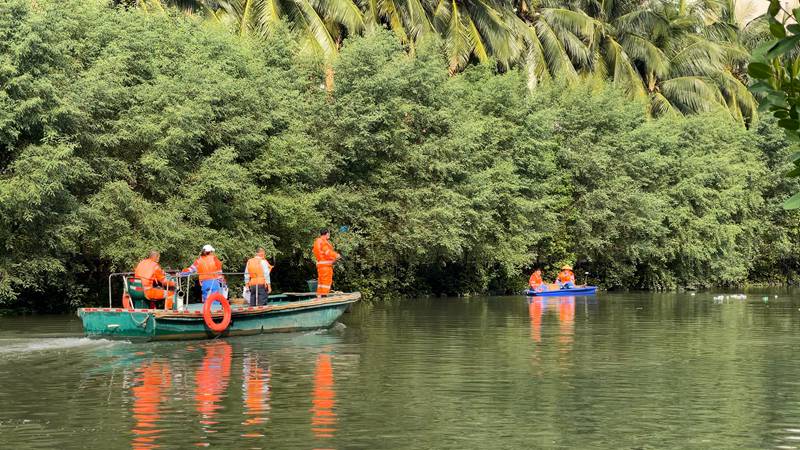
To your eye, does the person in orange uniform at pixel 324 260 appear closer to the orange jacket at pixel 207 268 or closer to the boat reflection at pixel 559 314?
the orange jacket at pixel 207 268

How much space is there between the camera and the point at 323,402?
17.4m

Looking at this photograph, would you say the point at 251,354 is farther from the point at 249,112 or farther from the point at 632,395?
the point at 249,112

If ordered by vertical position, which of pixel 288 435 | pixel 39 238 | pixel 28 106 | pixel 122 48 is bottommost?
pixel 288 435

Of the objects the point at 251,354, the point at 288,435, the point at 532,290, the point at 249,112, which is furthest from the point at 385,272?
the point at 288,435

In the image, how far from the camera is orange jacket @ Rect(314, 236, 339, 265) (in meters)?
31.0

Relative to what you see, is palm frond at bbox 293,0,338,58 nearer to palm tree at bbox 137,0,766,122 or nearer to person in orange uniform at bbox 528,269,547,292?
palm tree at bbox 137,0,766,122

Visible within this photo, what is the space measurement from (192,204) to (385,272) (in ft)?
47.5

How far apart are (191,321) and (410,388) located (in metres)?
9.24

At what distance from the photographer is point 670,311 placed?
42.3 meters

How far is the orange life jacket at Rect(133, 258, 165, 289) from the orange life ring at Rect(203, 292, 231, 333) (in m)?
1.39

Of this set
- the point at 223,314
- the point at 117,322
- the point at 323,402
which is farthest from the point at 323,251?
the point at 323,402

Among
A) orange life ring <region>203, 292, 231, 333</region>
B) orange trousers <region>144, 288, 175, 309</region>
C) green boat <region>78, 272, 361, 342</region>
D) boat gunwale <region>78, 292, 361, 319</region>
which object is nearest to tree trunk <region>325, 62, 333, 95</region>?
boat gunwale <region>78, 292, 361, 319</region>

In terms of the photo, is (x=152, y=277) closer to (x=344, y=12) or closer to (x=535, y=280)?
(x=344, y=12)

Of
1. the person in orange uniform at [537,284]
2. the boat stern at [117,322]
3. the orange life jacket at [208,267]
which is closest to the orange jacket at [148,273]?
the orange life jacket at [208,267]
